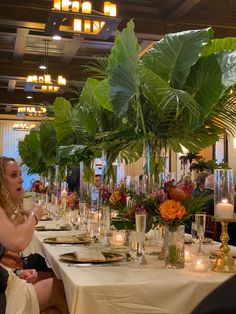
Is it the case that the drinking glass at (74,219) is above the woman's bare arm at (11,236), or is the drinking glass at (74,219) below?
→ below

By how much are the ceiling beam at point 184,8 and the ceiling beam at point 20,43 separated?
2.43 m

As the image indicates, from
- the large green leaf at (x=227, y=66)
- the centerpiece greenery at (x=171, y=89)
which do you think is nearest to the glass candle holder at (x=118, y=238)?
the centerpiece greenery at (x=171, y=89)

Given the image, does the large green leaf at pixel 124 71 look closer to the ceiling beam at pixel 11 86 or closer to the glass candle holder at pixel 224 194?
the glass candle holder at pixel 224 194

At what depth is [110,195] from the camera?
2.62 m

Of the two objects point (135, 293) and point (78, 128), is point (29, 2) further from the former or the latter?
point (135, 293)

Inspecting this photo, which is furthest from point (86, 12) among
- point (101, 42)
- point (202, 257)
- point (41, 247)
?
point (101, 42)

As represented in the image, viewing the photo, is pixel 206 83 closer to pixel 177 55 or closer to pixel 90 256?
pixel 177 55

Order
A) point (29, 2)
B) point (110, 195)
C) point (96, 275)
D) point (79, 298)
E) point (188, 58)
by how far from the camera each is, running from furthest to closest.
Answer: point (29, 2)
point (110, 195)
point (188, 58)
point (96, 275)
point (79, 298)

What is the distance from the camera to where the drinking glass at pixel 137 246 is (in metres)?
1.97

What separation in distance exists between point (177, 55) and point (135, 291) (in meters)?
1.22

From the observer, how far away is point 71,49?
9305 mm

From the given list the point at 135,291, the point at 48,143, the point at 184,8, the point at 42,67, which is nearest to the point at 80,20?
the point at 48,143

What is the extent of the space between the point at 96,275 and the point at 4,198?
33.0 inches

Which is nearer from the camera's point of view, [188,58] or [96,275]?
[96,275]
